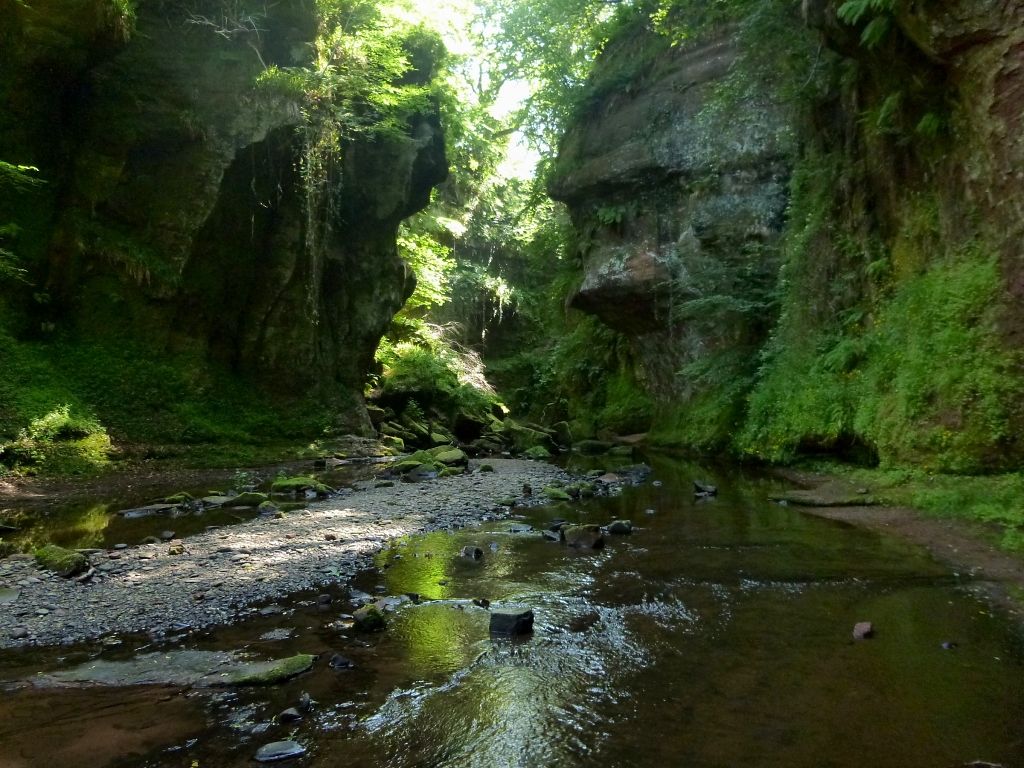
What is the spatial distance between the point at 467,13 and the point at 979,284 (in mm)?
22475

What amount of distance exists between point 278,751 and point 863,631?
355 centimetres

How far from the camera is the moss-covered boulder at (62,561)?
5758 mm

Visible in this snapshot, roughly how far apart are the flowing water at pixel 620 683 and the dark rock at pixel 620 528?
1.61 metres

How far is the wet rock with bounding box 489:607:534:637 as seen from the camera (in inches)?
175

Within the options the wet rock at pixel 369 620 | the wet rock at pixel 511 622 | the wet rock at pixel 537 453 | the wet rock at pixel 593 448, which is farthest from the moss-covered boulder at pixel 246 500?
the wet rock at pixel 593 448

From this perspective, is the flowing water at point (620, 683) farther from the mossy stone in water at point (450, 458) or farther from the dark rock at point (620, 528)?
the mossy stone in water at point (450, 458)

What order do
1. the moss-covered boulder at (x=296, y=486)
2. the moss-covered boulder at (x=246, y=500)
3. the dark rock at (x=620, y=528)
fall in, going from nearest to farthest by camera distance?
the dark rock at (x=620, y=528), the moss-covered boulder at (x=246, y=500), the moss-covered boulder at (x=296, y=486)

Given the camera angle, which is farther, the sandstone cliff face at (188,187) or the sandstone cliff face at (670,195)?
the sandstone cliff face at (670,195)

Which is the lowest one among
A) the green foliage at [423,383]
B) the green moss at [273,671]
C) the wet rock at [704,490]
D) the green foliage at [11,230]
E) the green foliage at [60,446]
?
A: the green moss at [273,671]

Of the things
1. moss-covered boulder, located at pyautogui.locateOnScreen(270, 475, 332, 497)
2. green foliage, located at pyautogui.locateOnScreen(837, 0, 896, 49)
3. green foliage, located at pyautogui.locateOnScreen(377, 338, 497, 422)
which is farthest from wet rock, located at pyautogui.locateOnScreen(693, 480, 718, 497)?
green foliage, located at pyautogui.locateOnScreen(377, 338, 497, 422)

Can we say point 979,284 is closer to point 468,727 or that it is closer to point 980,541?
point 980,541

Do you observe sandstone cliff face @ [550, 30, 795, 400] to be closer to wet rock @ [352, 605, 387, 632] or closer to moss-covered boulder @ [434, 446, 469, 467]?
moss-covered boulder @ [434, 446, 469, 467]

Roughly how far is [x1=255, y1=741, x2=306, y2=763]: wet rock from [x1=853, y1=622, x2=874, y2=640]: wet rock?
3.38 metres

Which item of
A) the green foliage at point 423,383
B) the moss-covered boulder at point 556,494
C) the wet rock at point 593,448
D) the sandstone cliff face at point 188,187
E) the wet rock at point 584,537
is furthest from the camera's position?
the green foliage at point 423,383
